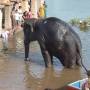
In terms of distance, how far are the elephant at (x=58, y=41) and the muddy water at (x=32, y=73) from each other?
29 cm

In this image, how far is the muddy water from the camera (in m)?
11.3

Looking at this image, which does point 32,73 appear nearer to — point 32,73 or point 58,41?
point 32,73

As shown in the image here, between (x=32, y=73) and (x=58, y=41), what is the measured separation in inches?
49.6

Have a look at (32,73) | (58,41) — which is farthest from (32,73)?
(58,41)

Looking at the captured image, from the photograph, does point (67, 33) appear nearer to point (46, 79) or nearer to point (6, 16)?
point (46, 79)

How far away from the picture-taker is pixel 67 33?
13609mm

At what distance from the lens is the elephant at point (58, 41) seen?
13406mm

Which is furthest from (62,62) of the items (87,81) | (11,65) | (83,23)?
(83,23)

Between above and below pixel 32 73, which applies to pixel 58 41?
above

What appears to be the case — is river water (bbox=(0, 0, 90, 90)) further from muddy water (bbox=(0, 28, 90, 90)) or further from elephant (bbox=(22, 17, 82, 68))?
elephant (bbox=(22, 17, 82, 68))

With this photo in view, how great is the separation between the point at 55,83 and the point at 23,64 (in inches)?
113

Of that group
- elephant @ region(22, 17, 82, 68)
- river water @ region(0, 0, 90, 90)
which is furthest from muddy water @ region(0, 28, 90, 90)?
elephant @ region(22, 17, 82, 68)

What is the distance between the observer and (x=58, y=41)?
1343 cm

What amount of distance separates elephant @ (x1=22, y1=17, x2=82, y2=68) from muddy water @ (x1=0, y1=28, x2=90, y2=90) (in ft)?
0.95
